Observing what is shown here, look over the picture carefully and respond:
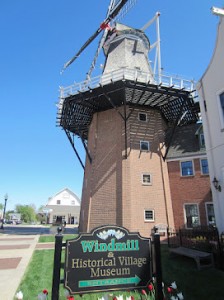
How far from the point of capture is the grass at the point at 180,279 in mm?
6430

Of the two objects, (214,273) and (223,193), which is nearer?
(214,273)

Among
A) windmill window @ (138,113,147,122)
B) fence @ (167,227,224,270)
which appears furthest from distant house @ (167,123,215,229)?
fence @ (167,227,224,270)

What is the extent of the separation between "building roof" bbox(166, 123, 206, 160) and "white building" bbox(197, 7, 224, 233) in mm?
6986

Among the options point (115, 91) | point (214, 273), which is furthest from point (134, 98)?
point (214, 273)

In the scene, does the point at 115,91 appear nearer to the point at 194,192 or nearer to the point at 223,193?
the point at 194,192

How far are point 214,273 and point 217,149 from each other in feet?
20.8

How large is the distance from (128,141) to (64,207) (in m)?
41.6

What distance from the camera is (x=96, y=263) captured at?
400 cm

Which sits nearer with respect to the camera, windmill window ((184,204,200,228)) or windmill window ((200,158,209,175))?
windmill window ((184,204,200,228))

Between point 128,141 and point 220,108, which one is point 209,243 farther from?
point 128,141

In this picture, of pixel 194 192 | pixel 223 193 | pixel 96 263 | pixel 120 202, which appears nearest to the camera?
pixel 96 263

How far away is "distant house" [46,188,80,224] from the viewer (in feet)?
180

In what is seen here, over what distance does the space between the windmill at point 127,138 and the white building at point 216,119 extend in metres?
5.28

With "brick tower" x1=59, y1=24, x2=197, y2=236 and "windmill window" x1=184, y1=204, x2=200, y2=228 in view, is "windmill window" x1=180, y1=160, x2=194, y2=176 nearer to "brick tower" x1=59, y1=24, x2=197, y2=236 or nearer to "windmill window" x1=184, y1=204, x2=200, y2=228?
Answer: "brick tower" x1=59, y1=24, x2=197, y2=236
